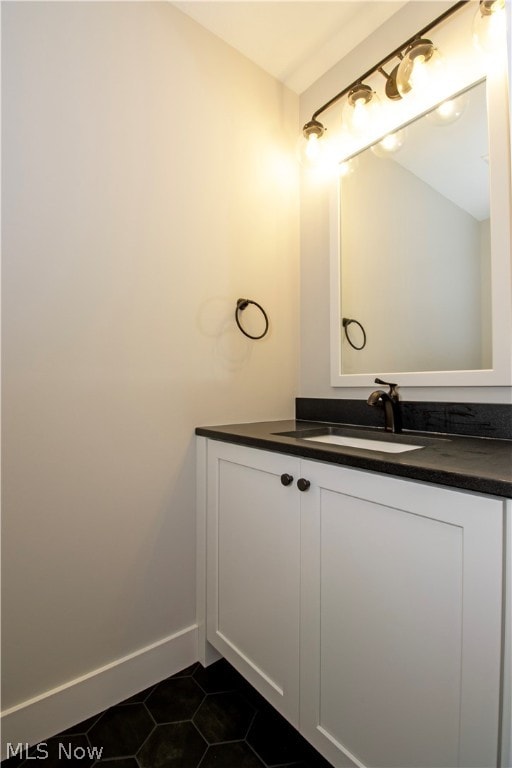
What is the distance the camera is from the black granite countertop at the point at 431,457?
60 cm

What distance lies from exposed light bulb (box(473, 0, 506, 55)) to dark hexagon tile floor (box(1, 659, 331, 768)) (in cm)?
208

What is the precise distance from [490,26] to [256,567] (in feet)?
5.79

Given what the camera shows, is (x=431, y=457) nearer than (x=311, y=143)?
Yes

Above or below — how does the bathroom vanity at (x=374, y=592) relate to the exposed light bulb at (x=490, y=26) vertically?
below

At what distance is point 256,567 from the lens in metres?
1.06

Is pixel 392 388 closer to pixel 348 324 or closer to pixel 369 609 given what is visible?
pixel 348 324

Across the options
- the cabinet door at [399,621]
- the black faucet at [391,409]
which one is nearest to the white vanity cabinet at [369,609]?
the cabinet door at [399,621]

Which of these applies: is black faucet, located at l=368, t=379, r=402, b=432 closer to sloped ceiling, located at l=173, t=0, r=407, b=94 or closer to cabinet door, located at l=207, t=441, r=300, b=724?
cabinet door, located at l=207, t=441, r=300, b=724

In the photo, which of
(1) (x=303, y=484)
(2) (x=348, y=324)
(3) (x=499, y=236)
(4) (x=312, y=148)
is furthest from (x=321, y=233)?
(1) (x=303, y=484)

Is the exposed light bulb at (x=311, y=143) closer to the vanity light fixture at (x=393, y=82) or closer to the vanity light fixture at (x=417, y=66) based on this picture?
the vanity light fixture at (x=393, y=82)

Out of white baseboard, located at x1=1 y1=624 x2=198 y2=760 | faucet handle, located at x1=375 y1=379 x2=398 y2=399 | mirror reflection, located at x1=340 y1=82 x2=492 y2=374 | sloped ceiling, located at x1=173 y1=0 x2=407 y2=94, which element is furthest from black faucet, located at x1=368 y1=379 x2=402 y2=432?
sloped ceiling, located at x1=173 y1=0 x2=407 y2=94

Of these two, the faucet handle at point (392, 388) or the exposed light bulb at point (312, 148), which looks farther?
the exposed light bulb at point (312, 148)

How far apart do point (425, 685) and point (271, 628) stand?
18.3 inches

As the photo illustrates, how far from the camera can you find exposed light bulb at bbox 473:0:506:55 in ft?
3.27
